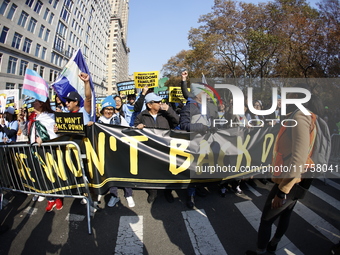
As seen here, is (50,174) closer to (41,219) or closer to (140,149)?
(41,219)

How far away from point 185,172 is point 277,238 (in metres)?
1.64

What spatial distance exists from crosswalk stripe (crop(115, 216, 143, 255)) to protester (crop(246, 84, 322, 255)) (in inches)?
55.0

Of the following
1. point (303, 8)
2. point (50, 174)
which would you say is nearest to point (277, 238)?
point (50, 174)

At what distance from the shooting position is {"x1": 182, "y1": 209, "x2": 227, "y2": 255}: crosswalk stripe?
2667mm

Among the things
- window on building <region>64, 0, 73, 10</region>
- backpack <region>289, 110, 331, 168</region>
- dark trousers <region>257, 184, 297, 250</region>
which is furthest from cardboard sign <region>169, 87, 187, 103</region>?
window on building <region>64, 0, 73, 10</region>

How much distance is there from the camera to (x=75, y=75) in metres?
4.30

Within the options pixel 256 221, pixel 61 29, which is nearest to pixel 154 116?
pixel 256 221

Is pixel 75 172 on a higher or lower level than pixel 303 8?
lower

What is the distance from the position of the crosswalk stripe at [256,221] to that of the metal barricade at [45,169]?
2.55m

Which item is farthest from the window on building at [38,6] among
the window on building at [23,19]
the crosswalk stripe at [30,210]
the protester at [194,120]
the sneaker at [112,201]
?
the sneaker at [112,201]

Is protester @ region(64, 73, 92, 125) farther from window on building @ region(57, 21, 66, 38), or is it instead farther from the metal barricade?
window on building @ region(57, 21, 66, 38)

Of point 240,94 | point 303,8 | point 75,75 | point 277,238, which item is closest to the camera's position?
point 277,238

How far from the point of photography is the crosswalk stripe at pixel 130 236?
265 cm

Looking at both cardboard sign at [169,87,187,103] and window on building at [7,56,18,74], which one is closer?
cardboard sign at [169,87,187,103]
